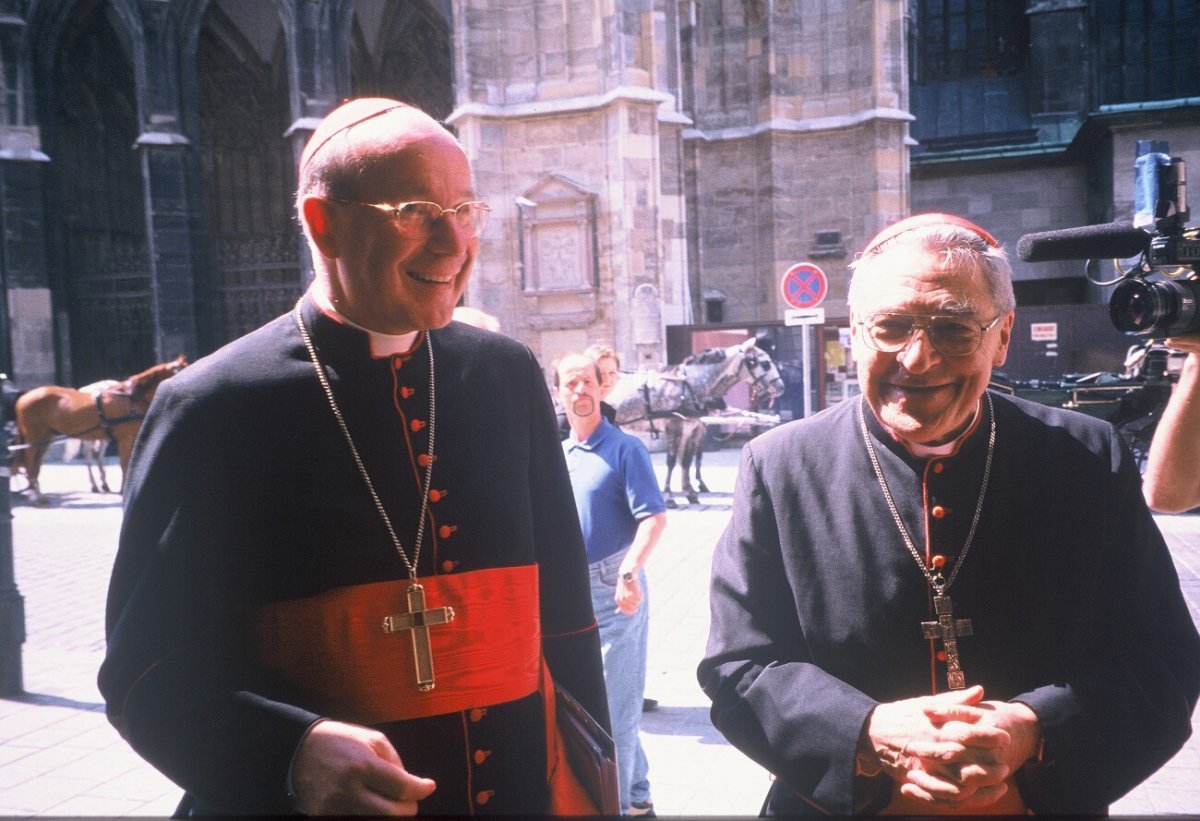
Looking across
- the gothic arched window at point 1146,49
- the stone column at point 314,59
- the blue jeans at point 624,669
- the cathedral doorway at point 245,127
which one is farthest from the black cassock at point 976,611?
the gothic arched window at point 1146,49

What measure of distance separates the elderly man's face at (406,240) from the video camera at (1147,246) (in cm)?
117

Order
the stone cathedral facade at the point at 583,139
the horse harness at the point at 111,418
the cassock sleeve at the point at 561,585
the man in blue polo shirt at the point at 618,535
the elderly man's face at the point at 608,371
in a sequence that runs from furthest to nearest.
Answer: the stone cathedral facade at the point at 583,139, the horse harness at the point at 111,418, the elderly man's face at the point at 608,371, the man in blue polo shirt at the point at 618,535, the cassock sleeve at the point at 561,585

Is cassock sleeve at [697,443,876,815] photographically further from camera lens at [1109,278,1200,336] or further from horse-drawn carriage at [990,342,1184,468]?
horse-drawn carriage at [990,342,1184,468]

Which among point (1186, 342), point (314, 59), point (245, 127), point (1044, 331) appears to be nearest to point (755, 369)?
point (1044, 331)

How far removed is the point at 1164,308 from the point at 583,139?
16.7 meters

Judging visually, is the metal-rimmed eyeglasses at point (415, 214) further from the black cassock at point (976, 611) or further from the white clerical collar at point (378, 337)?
the black cassock at point (976, 611)

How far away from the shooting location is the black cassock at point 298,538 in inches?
56.6

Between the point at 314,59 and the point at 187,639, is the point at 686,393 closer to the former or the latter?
the point at 187,639

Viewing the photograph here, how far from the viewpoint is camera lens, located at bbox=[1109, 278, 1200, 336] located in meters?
1.89

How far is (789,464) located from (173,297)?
2061cm

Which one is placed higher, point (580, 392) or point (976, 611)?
point (580, 392)

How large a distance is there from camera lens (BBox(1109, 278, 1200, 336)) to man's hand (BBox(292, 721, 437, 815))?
1.57 meters

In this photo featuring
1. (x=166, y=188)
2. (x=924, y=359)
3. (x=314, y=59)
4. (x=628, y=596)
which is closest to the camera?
(x=924, y=359)

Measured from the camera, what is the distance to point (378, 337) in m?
1.73
